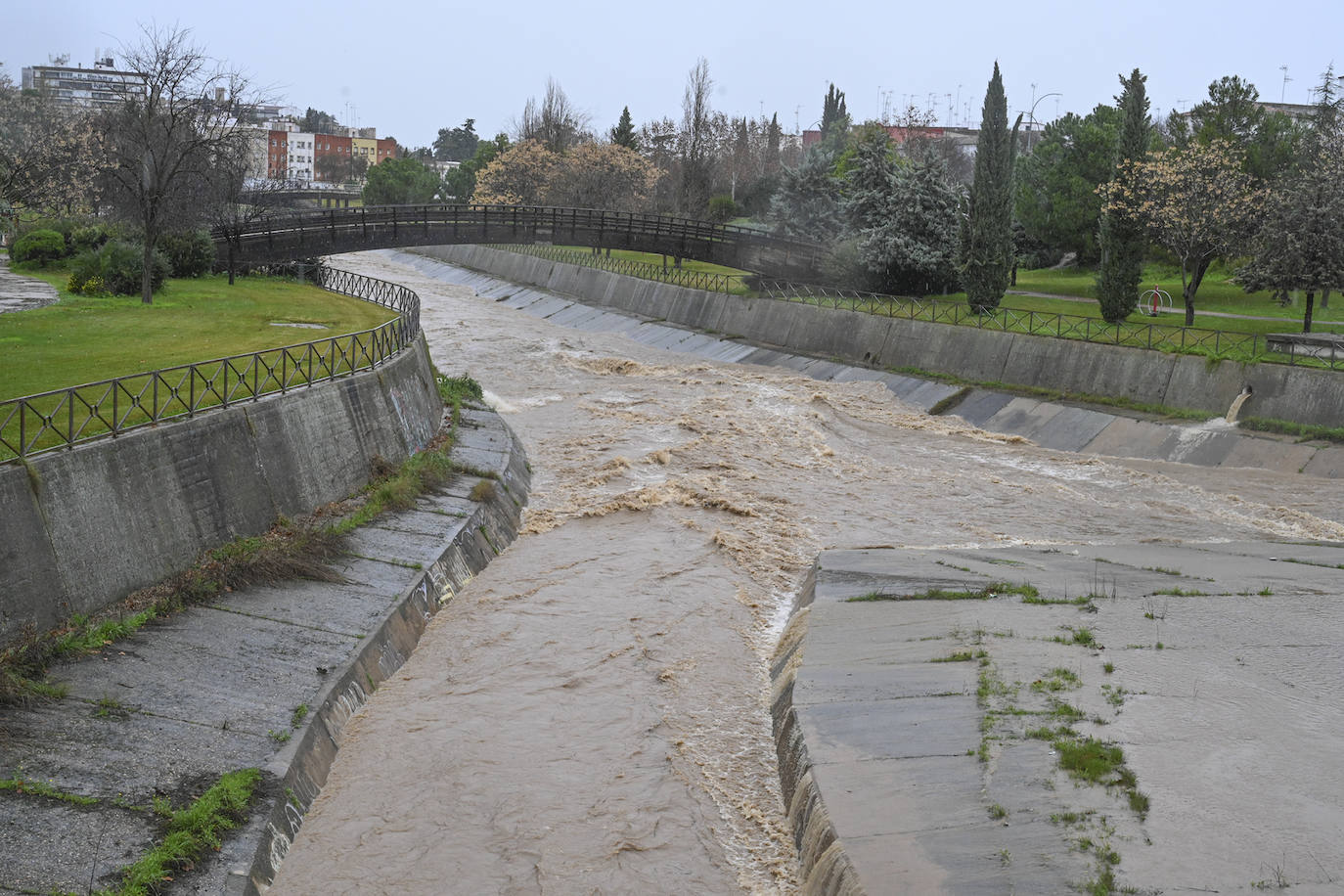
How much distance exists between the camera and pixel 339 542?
17.6m

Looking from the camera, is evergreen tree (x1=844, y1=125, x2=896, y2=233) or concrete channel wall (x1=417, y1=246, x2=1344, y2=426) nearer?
concrete channel wall (x1=417, y1=246, x2=1344, y2=426)

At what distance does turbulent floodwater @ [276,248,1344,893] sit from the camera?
36.3 ft

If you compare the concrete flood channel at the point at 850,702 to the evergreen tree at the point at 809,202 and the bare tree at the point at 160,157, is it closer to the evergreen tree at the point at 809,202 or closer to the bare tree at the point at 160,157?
the bare tree at the point at 160,157

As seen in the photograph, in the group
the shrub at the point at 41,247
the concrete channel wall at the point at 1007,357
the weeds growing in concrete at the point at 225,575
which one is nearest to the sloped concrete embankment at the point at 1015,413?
the concrete channel wall at the point at 1007,357

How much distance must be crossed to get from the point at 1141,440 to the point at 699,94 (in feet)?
176

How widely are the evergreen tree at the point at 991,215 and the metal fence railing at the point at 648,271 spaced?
36.0 ft

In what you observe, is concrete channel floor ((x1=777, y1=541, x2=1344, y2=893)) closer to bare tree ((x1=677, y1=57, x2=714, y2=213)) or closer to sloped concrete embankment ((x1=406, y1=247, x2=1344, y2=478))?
sloped concrete embankment ((x1=406, y1=247, x2=1344, y2=478))

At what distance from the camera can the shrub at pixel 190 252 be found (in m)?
40.7

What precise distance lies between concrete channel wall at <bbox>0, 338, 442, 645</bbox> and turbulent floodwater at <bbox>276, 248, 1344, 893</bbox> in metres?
3.22

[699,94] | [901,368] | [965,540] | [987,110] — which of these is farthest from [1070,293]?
[699,94]

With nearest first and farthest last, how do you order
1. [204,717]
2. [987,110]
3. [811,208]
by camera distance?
[204,717] < [987,110] < [811,208]

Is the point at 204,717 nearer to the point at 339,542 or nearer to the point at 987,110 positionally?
the point at 339,542

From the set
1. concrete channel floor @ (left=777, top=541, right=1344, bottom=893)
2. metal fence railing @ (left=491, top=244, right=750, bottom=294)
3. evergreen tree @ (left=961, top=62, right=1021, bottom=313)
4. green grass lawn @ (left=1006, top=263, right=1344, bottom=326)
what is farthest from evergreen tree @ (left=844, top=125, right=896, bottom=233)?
concrete channel floor @ (left=777, top=541, right=1344, bottom=893)

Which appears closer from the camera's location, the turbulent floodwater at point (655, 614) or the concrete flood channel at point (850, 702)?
the concrete flood channel at point (850, 702)
